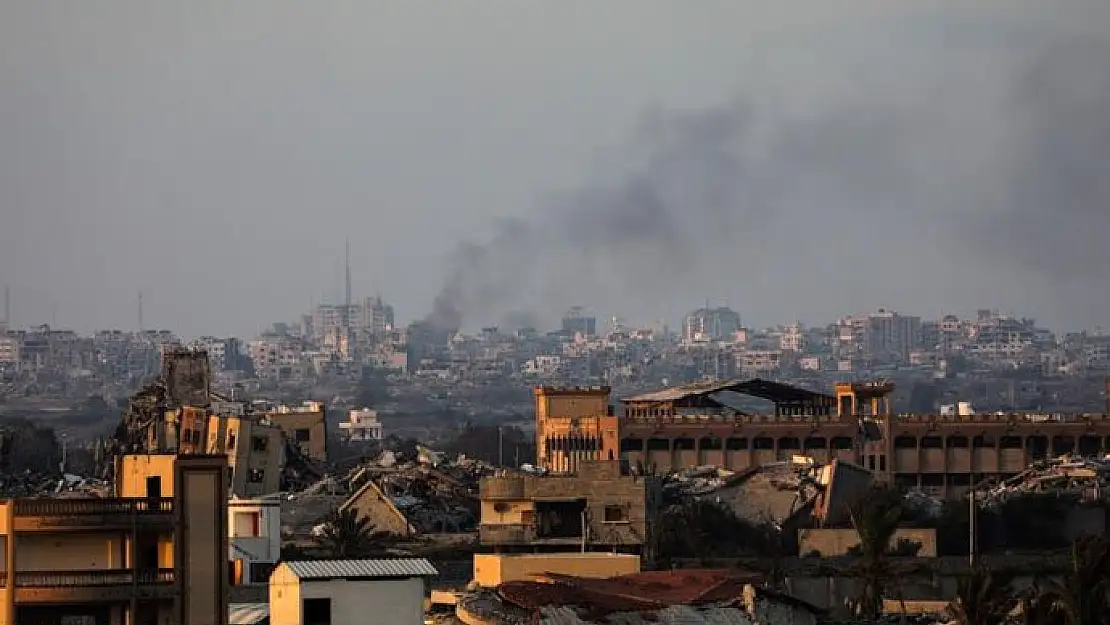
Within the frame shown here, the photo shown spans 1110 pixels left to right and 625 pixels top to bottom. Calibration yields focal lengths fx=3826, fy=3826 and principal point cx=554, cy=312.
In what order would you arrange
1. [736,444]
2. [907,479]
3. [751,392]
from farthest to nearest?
[751,392], [736,444], [907,479]

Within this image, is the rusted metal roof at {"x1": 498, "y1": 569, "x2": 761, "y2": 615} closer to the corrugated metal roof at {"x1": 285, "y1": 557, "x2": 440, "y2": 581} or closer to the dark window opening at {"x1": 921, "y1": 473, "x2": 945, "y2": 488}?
the corrugated metal roof at {"x1": 285, "y1": 557, "x2": 440, "y2": 581}

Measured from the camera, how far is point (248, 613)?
44.2m

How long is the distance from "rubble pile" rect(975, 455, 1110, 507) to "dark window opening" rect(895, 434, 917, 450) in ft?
42.1

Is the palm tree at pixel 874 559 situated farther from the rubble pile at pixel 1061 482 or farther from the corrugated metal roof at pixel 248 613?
the rubble pile at pixel 1061 482

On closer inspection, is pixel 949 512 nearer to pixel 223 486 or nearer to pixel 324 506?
pixel 324 506

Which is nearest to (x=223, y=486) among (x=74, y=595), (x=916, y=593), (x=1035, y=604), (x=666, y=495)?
(x=74, y=595)

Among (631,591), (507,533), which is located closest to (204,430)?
(507,533)

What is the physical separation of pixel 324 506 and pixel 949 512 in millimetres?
14337

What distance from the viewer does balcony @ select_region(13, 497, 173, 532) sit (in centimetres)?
3875

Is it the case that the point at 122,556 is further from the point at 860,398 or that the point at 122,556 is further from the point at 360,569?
the point at 860,398

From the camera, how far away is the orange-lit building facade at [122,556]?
126ft

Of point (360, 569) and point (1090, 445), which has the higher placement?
point (1090, 445)

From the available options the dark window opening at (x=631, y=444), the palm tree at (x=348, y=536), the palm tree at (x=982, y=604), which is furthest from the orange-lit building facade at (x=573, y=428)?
the palm tree at (x=982, y=604)

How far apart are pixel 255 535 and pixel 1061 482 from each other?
3579 cm
